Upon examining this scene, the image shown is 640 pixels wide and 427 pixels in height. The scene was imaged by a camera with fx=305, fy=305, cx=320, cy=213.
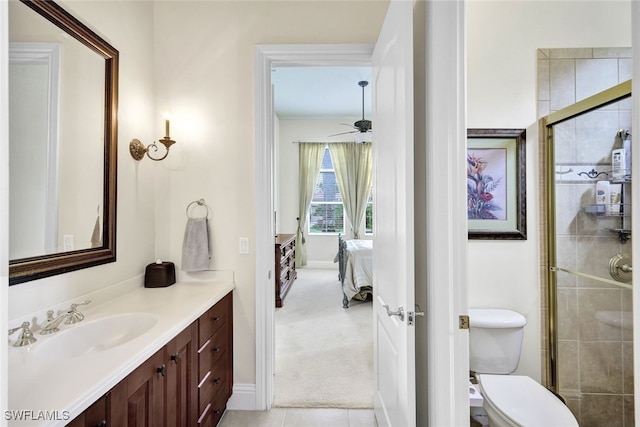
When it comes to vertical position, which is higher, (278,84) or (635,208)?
(278,84)

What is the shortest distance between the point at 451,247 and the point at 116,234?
5.68 ft

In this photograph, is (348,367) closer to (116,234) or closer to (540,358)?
(540,358)

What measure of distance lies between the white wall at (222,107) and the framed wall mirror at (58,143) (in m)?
0.43

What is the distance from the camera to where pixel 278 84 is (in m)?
4.64

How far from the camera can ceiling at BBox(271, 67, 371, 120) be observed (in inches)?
166

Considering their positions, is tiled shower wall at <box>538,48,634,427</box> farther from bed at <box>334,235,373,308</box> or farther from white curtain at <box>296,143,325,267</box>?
white curtain at <box>296,143,325,267</box>

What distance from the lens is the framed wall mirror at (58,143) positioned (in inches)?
46.4

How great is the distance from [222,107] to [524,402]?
7.95 ft

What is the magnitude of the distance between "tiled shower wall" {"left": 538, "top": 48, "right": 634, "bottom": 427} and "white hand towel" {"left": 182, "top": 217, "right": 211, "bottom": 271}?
225 centimetres

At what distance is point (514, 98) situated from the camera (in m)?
1.97

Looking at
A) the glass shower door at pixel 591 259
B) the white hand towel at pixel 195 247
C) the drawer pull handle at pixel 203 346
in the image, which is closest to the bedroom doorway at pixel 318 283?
the drawer pull handle at pixel 203 346

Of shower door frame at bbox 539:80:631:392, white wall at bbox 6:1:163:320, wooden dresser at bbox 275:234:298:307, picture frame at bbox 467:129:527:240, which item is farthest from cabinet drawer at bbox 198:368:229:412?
wooden dresser at bbox 275:234:298:307

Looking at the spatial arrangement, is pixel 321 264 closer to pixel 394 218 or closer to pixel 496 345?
pixel 496 345

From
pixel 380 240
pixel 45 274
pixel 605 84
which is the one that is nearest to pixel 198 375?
pixel 45 274
